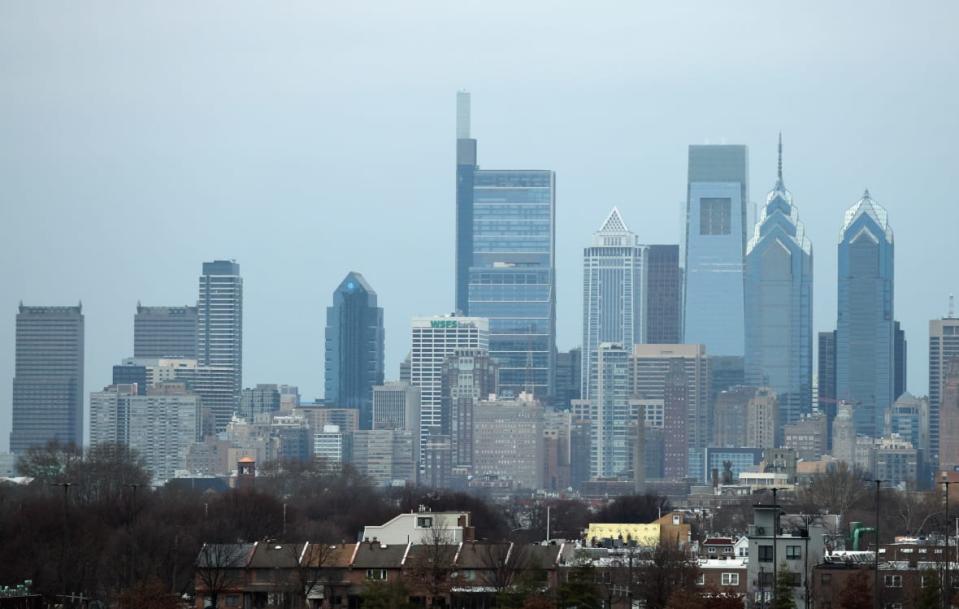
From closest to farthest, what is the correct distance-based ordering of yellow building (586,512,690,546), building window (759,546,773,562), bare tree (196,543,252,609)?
building window (759,546,773,562) → bare tree (196,543,252,609) → yellow building (586,512,690,546)

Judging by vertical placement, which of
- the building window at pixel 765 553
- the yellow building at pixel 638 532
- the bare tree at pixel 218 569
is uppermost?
the building window at pixel 765 553

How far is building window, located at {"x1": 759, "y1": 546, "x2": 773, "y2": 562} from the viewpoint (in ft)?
286

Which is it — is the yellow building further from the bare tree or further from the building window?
the building window

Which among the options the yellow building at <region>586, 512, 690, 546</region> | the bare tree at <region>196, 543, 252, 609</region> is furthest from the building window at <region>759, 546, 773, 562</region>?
the yellow building at <region>586, 512, 690, 546</region>

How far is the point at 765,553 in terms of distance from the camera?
8781 centimetres

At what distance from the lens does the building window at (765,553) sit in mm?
87188

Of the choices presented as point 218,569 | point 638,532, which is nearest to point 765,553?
point 218,569

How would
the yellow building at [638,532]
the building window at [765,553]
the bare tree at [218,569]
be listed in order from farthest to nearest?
1. the yellow building at [638,532]
2. the bare tree at [218,569]
3. the building window at [765,553]

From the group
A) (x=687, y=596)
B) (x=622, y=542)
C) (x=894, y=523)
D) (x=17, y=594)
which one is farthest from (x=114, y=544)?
(x=894, y=523)

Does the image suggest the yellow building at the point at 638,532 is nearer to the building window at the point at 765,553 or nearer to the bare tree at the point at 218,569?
the bare tree at the point at 218,569

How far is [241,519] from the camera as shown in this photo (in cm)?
12088

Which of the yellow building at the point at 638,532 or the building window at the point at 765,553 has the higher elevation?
the building window at the point at 765,553

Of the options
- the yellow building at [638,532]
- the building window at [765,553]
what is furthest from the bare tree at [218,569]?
the yellow building at [638,532]

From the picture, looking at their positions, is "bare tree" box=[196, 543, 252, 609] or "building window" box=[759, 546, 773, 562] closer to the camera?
"building window" box=[759, 546, 773, 562]
